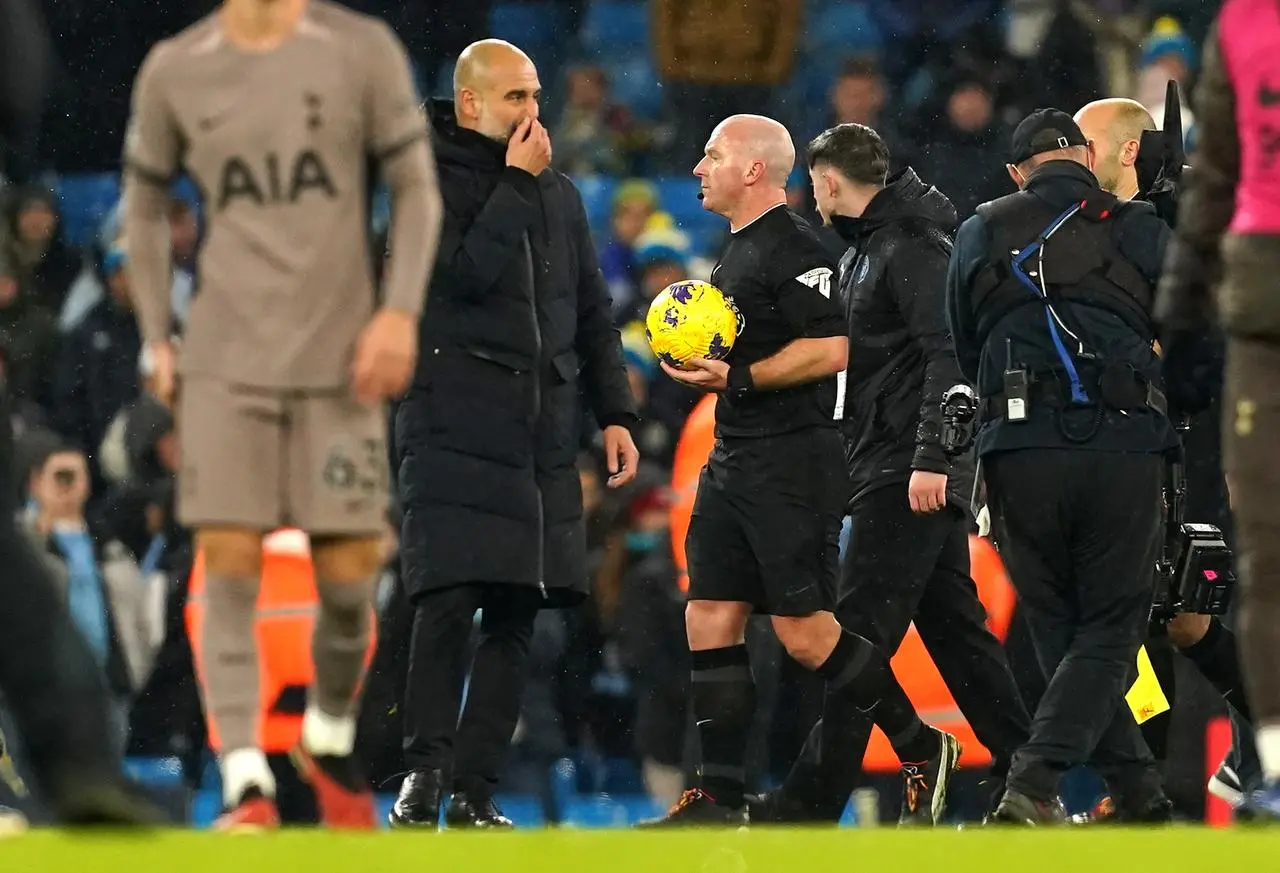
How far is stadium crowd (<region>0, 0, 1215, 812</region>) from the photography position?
10891 millimetres

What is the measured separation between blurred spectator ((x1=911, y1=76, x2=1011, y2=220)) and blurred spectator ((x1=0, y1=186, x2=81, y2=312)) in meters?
4.33

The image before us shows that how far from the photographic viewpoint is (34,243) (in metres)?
13.6

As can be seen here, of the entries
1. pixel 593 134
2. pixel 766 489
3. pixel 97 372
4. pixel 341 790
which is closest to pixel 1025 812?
pixel 766 489

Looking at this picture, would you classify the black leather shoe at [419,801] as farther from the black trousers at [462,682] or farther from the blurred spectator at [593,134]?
the blurred spectator at [593,134]

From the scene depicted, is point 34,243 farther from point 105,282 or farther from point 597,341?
point 597,341

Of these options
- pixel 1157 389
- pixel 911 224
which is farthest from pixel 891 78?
pixel 1157 389

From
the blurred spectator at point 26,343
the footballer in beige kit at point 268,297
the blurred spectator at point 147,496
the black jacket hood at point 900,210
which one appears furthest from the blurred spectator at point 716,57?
the footballer in beige kit at point 268,297

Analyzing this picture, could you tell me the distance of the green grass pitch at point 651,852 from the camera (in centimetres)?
457

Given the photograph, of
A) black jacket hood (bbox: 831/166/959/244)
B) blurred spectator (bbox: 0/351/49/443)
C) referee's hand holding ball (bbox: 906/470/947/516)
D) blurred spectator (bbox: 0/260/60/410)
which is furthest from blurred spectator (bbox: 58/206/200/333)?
referee's hand holding ball (bbox: 906/470/947/516)

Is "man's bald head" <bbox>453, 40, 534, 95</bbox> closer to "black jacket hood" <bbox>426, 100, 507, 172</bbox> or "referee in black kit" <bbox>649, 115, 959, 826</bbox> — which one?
"black jacket hood" <bbox>426, 100, 507, 172</bbox>

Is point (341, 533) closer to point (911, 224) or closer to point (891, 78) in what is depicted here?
point (911, 224)

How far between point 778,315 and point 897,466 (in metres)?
0.65

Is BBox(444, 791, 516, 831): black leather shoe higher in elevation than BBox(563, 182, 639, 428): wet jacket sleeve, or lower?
lower

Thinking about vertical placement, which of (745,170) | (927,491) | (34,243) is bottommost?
(927,491)
